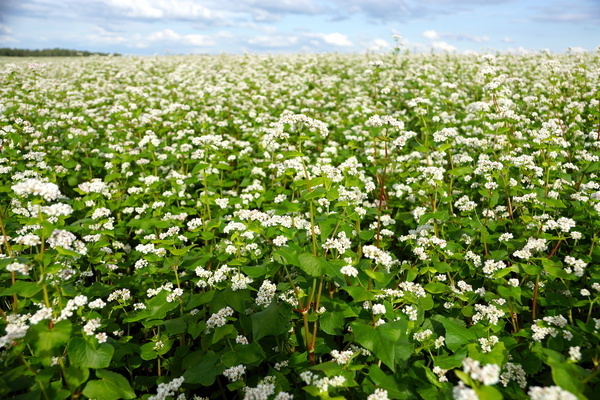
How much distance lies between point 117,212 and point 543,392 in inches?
253

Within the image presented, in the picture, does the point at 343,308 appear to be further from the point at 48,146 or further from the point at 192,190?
the point at 48,146

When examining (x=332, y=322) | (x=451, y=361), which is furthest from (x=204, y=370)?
Result: (x=451, y=361)

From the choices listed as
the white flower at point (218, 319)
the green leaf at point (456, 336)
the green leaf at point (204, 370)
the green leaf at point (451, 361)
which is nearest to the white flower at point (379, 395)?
the green leaf at point (451, 361)

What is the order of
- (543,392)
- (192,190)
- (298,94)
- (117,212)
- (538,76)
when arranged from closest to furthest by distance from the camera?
(543,392), (117,212), (192,190), (298,94), (538,76)

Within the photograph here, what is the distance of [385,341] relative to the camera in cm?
291

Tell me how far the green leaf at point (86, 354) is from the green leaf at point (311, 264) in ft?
5.52

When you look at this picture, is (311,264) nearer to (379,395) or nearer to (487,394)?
(379,395)

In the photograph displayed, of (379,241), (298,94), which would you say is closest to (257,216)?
(379,241)

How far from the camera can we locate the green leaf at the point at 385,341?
2.83m

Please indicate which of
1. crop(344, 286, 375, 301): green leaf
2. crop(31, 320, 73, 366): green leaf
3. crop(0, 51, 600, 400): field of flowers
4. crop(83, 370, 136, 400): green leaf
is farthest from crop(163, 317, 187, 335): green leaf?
crop(344, 286, 375, 301): green leaf

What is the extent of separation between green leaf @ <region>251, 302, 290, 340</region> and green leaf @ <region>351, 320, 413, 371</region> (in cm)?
66

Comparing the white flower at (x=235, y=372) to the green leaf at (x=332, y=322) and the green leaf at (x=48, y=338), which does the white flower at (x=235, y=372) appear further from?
the green leaf at (x=48, y=338)

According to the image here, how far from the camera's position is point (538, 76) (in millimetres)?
13531

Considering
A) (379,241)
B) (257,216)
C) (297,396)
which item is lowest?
(297,396)
